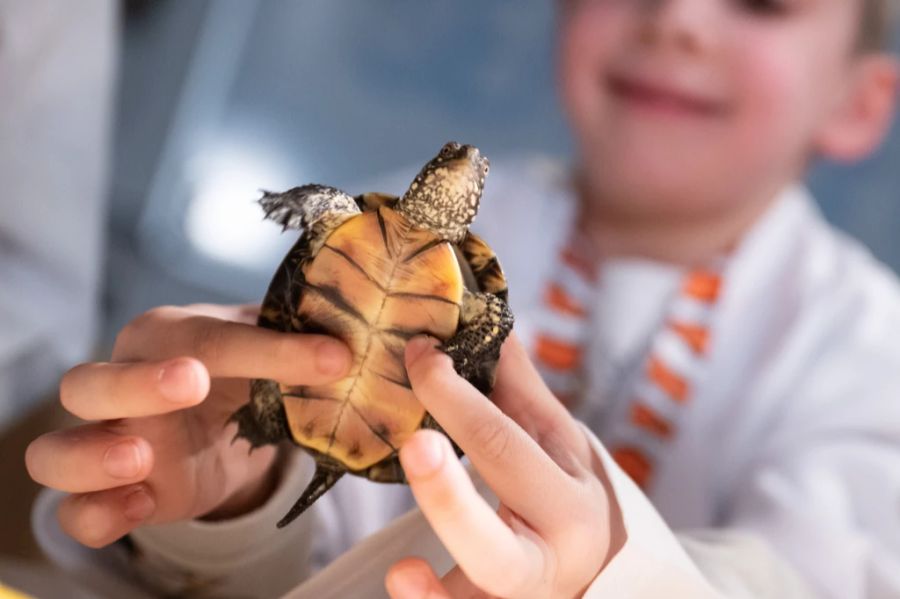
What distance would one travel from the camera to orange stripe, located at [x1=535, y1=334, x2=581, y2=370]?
66 centimetres

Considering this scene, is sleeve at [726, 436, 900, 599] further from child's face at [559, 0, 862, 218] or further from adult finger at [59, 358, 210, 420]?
adult finger at [59, 358, 210, 420]

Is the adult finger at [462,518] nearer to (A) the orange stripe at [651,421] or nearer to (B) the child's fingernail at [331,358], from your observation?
(B) the child's fingernail at [331,358]

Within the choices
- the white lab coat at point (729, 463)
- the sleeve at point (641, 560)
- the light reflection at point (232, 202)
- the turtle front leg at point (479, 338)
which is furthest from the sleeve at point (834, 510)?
the light reflection at point (232, 202)

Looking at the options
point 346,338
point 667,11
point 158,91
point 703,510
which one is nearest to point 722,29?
point 667,11

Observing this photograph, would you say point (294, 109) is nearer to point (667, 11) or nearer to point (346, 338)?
point (667, 11)

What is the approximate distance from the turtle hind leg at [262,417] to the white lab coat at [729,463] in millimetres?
61

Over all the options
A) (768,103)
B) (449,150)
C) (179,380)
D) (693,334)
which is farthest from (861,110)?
(179,380)

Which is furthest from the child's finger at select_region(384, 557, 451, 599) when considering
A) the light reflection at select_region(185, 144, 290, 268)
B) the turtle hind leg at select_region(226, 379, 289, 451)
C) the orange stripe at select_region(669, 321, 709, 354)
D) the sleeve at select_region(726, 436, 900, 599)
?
the light reflection at select_region(185, 144, 290, 268)

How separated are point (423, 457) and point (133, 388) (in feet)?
0.39

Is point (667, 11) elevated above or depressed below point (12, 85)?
above

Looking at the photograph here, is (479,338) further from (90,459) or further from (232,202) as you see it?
(232,202)

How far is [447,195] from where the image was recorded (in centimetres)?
30

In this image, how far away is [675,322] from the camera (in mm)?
660

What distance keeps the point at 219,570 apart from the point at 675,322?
15.5 inches
